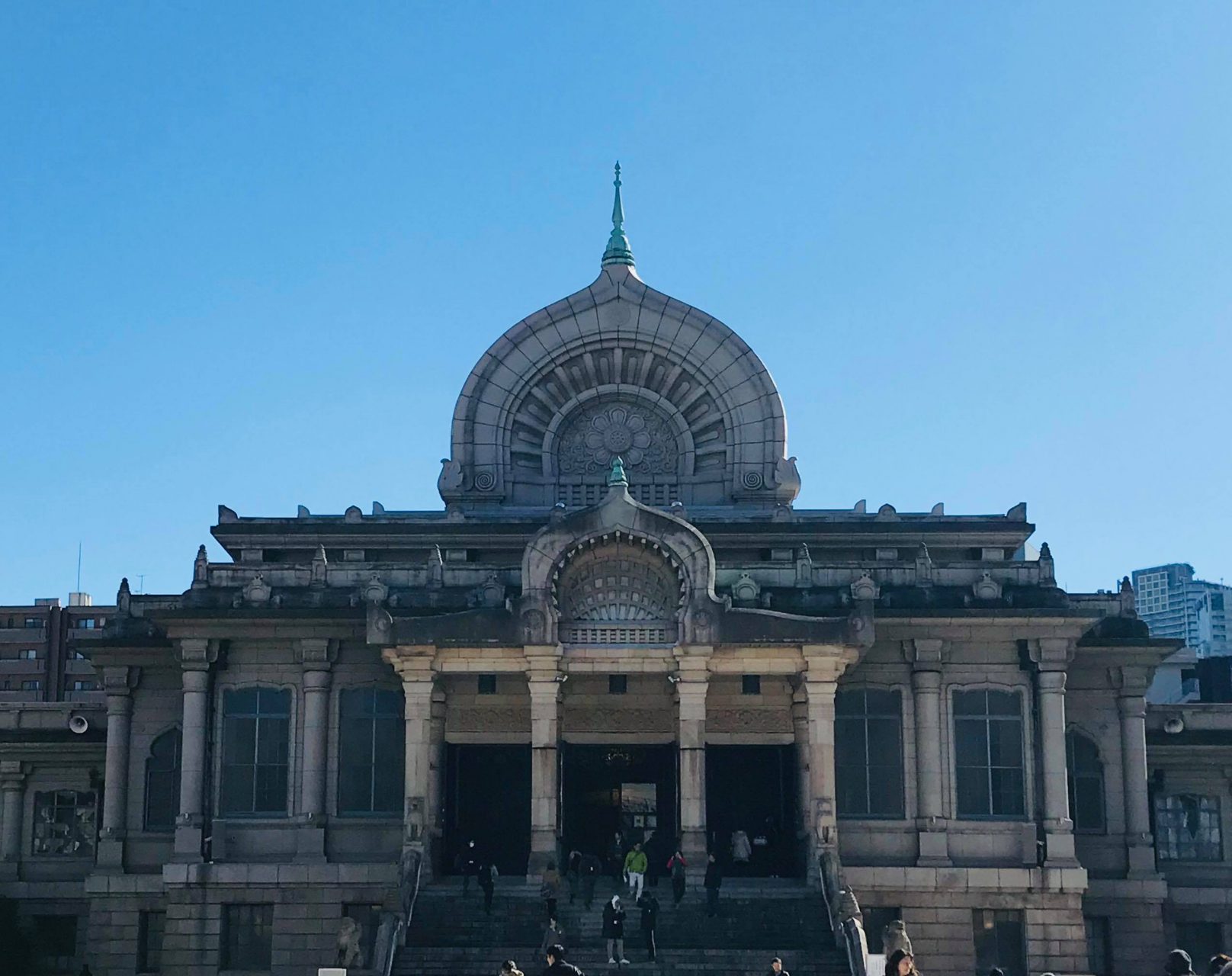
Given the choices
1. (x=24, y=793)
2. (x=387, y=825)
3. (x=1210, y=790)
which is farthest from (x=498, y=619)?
(x=1210, y=790)

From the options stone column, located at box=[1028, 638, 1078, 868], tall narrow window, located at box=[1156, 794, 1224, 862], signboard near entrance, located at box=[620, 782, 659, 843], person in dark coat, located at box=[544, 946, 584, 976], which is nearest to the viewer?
person in dark coat, located at box=[544, 946, 584, 976]

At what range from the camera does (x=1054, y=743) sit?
2057 inches

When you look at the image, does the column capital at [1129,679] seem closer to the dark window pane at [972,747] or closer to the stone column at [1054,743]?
the stone column at [1054,743]

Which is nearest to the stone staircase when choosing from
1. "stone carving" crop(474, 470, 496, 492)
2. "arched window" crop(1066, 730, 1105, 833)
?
"arched window" crop(1066, 730, 1105, 833)

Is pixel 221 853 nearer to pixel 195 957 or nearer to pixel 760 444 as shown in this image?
pixel 195 957

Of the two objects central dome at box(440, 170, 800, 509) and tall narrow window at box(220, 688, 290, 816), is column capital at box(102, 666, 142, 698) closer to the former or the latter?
tall narrow window at box(220, 688, 290, 816)

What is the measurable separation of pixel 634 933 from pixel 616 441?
21014 mm

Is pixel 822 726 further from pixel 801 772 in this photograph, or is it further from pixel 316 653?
pixel 316 653

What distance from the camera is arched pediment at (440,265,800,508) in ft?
205

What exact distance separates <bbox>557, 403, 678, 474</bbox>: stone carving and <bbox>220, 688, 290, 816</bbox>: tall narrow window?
47.7 ft

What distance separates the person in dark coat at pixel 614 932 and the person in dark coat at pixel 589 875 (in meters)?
2.98

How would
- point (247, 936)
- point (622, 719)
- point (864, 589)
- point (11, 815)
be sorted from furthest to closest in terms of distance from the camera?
point (11, 815), point (622, 719), point (247, 936), point (864, 589)

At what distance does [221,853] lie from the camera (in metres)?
52.9

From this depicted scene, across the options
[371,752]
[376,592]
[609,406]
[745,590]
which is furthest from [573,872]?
[609,406]
